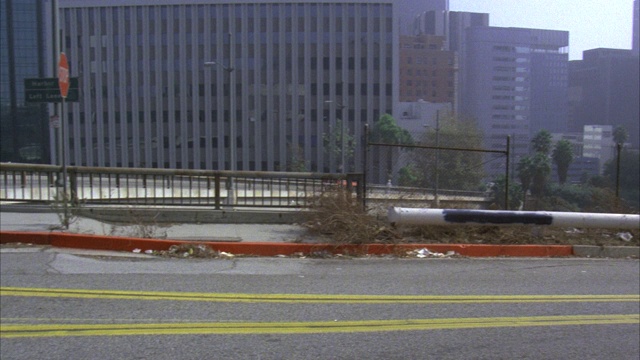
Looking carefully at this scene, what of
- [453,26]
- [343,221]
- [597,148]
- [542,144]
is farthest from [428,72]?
[343,221]

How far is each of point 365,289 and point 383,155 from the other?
6.15 m

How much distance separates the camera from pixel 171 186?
508 inches

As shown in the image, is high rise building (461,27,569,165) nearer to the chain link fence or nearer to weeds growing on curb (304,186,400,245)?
the chain link fence

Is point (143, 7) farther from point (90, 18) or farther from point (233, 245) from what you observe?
point (233, 245)

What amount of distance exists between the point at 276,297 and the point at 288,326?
114cm

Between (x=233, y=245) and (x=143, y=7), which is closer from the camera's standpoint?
(x=233, y=245)

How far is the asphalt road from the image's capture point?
5.23 metres

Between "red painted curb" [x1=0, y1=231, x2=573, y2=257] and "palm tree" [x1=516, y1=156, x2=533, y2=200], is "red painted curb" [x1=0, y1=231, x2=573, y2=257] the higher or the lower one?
the lower one

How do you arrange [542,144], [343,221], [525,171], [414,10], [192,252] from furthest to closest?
[414,10] < [542,144] < [525,171] < [343,221] < [192,252]

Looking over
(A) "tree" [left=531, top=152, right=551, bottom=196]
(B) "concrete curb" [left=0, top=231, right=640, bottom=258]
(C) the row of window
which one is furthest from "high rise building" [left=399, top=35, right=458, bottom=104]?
(B) "concrete curb" [left=0, top=231, right=640, bottom=258]

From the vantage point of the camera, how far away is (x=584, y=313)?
6598 mm

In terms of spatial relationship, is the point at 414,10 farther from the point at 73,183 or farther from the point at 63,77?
the point at 63,77

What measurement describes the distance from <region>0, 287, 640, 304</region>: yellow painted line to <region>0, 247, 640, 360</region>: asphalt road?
0.02 m

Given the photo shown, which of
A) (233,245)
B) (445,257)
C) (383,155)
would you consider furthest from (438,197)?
(233,245)
